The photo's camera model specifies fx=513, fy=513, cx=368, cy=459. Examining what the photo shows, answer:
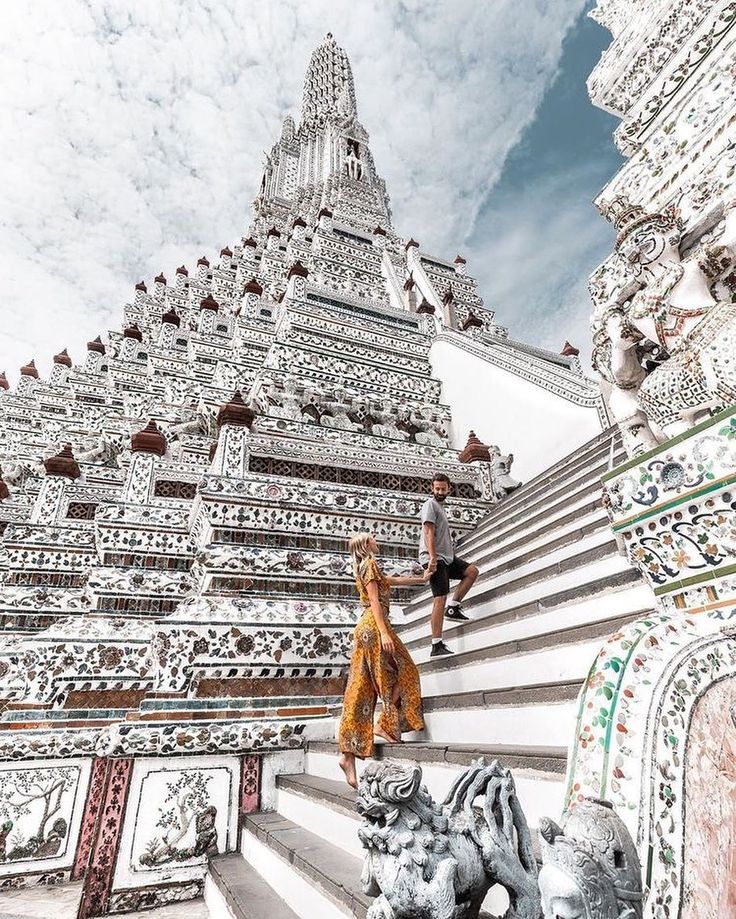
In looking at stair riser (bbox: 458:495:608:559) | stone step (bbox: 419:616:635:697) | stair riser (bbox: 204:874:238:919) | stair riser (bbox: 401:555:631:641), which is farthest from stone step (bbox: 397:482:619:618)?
stair riser (bbox: 204:874:238:919)

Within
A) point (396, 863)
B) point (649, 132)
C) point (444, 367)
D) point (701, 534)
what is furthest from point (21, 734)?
point (444, 367)

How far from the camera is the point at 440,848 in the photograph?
1023 millimetres

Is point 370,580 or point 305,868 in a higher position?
point 370,580

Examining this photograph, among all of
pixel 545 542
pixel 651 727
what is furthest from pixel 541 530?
pixel 651 727

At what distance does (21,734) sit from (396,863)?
130 inches

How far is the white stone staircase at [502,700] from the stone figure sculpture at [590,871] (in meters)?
0.61

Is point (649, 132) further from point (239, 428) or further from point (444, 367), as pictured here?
point (444, 367)

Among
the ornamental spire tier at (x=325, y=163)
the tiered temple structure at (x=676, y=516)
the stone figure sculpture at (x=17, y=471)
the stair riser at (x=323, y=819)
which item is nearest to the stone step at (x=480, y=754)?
the stair riser at (x=323, y=819)

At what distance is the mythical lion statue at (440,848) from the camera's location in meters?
0.99

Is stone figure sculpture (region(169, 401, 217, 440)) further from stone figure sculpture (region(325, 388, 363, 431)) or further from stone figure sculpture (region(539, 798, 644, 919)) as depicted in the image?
stone figure sculpture (region(539, 798, 644, 919))

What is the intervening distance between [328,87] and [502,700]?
117 ft

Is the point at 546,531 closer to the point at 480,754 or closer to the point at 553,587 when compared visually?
the point at 553,587

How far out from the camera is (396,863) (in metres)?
1.01

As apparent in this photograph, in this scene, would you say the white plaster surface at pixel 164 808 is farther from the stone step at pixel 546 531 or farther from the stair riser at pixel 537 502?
the stair riser at pixel 537 502
